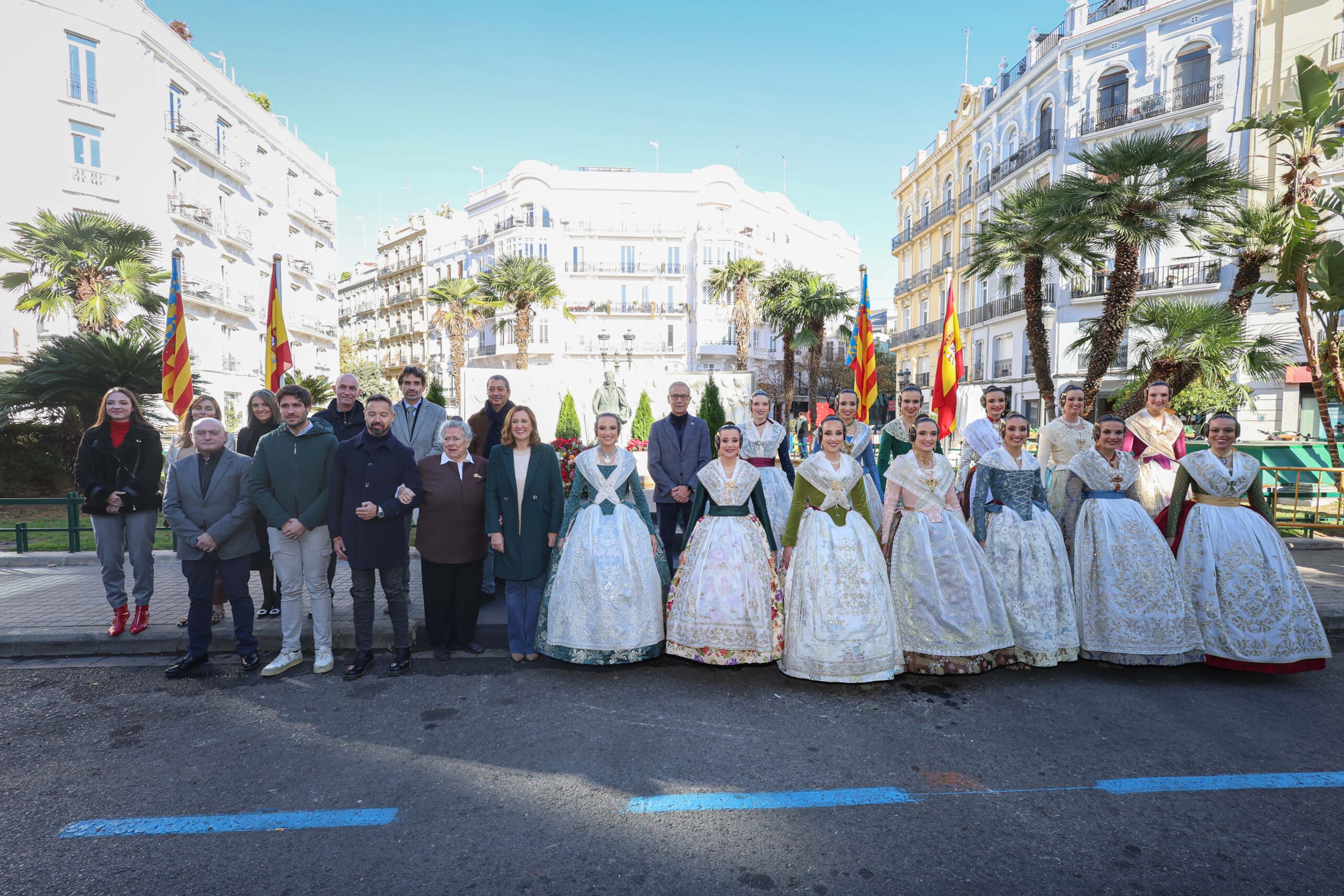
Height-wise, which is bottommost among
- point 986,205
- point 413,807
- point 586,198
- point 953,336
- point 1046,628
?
point 413,807

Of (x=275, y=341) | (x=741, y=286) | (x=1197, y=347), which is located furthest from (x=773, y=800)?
(x=741, y=286)

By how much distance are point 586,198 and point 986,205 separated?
29.0 m

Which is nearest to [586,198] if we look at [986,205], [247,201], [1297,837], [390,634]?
[247,201]

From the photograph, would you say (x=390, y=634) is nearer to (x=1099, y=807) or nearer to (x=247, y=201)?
(x=1099, y=807)

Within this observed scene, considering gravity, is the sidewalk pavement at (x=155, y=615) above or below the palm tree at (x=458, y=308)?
below

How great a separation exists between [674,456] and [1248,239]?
10748mm

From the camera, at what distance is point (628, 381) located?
2544 centimetres

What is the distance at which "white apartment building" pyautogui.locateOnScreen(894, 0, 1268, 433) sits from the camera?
24.8 meters

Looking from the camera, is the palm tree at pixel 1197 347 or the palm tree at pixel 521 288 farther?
the palm tree at pixel 521 288

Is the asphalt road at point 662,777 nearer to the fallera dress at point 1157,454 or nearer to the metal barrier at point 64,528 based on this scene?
the fallera dress at point 1157,454

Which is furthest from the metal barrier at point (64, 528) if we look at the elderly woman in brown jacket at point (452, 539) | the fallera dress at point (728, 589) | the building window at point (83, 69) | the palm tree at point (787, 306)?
the palm tree at point (787, 306)

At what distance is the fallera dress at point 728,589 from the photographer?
4949 mm

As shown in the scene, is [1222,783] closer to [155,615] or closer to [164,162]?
[155,615]

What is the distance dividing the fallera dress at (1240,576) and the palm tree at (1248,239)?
7.85 metres
